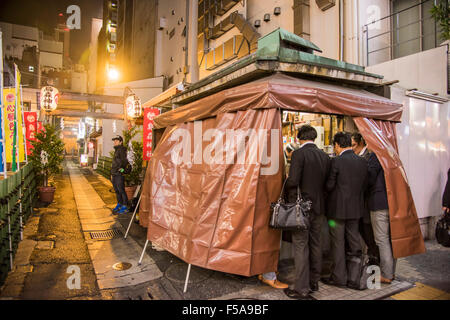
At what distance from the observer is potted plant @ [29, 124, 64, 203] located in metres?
11.7

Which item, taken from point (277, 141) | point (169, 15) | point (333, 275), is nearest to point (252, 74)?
point (277, 141)

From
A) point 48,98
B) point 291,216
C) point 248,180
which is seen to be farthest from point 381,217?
point 48,98

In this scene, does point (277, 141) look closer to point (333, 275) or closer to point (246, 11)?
point (333, 275)

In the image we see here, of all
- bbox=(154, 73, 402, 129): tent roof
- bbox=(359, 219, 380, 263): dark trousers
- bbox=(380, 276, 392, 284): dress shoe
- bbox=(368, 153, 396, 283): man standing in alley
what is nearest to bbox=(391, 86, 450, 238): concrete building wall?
bbox=(154, 73, 402, 129): tent roof

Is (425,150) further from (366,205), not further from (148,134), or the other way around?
(148,134)

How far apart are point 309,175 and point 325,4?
8.38 meters

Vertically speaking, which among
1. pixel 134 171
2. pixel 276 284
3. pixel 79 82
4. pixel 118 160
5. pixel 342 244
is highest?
pixel 79 82

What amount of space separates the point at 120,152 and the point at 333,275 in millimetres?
8515

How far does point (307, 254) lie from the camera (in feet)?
14.3

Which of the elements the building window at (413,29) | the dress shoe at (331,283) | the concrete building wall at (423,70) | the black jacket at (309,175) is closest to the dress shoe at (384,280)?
the dress shoe at (331,283)

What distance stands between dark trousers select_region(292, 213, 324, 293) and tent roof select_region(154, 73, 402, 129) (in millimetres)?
1920

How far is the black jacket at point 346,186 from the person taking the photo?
459 centimetres

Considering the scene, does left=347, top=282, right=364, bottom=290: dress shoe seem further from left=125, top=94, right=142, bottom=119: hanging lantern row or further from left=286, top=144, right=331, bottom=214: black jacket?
left=125, top=94, right=142, bottom=119: hanging lantern row

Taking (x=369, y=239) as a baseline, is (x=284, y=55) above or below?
above
